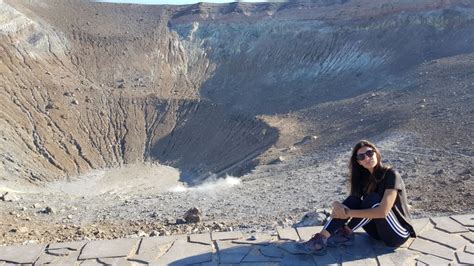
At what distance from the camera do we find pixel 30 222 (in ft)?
30.5

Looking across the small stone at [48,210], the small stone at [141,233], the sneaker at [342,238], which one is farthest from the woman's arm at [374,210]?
the small stone at [48,210]

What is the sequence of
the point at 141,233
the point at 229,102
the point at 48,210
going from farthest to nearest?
the point at 229,102
the point at 48,210
the point at 141,233

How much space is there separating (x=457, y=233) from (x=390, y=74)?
20.1m

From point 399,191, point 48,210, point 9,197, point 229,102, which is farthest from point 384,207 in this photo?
point 229,102

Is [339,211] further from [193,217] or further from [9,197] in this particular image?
[9,197]

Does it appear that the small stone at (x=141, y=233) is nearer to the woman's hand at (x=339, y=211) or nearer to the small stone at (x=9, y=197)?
the woman's hand at (x=339, y=211)

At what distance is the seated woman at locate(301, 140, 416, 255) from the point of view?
4.32 m

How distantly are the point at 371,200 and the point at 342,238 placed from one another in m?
0.56

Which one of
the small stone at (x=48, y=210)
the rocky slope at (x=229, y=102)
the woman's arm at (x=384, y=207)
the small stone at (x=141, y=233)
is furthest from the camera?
the rocky slope at (x=229, y=102)

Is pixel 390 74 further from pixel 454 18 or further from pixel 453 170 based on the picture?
pixel 453 170

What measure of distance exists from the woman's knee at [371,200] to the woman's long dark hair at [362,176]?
97 millimetres

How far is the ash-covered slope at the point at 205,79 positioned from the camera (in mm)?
19625

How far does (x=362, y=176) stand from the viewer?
181 inches

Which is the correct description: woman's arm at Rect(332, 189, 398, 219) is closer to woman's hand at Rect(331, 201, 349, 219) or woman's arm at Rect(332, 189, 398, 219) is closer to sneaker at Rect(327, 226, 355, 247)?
woman's hand at Rect(331, 201, 349, 219)
